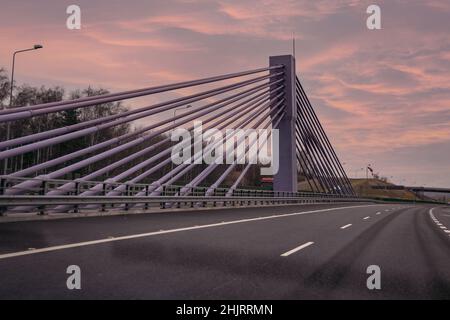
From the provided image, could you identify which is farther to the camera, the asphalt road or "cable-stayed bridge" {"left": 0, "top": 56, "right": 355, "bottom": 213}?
"cable-stayed bridge" {"left": 0, "top": 56, "right": 355, "bottom": 213}

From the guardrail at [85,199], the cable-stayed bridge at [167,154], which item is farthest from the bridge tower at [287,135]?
the guardrail at [85,199]

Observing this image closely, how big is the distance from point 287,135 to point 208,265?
3176 centimetres

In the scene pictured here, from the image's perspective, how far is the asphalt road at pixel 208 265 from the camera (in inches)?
193

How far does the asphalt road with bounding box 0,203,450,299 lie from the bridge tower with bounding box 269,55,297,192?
27.1m

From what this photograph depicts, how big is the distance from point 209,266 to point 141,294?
1956 mm

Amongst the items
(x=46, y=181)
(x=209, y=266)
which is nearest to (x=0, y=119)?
(x=46, y=181)

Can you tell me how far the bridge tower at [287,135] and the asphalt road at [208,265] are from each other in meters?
27.1

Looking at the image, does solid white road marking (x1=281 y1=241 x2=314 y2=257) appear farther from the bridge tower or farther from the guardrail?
the bridge tower

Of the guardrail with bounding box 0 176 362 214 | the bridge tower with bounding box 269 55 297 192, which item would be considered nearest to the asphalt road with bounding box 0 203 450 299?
the guardrail with bounding box 0 176 362 214

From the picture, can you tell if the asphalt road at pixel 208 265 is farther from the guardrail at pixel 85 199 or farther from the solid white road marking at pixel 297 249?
the guardrail at pixel 85 199

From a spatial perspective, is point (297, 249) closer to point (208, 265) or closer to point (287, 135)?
point (208, 265)

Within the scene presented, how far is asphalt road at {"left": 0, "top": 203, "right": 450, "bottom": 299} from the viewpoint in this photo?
193 inches

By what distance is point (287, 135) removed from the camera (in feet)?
124
